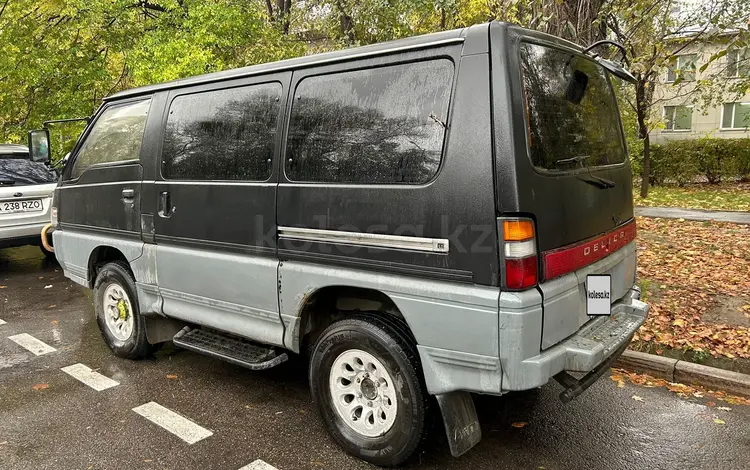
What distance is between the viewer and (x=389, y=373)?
300 centimetres

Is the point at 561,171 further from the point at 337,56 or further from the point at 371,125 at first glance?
the point at 337,56

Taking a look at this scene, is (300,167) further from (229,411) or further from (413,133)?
(229,411)

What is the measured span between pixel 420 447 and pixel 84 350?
350 cm

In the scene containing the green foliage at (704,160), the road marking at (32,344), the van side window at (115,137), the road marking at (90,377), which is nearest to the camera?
the road marking at (90,377)

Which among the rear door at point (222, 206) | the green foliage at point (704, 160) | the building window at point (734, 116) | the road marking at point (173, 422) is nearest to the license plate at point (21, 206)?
the rear door at point (222, 206)

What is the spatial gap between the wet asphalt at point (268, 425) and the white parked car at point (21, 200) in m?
3.55

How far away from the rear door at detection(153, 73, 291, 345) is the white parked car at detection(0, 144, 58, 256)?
15.7ft

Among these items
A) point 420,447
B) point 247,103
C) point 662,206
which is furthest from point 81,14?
point 662,206

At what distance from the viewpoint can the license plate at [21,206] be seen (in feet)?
25.2

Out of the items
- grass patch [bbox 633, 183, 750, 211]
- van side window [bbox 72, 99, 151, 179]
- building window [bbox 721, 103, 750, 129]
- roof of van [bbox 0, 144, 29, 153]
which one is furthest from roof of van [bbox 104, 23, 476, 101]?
building window [bbox 721, 103, 750, 129]

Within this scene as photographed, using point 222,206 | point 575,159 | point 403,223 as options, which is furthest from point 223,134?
point 575,159

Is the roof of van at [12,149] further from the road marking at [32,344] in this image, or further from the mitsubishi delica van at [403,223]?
the mitsubishi delica van at [403,223]

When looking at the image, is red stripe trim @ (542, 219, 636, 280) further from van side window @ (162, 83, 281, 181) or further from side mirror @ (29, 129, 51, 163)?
side mirror @ (29, 129, 51, 163)

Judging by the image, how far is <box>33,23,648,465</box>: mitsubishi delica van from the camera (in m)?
2.66
